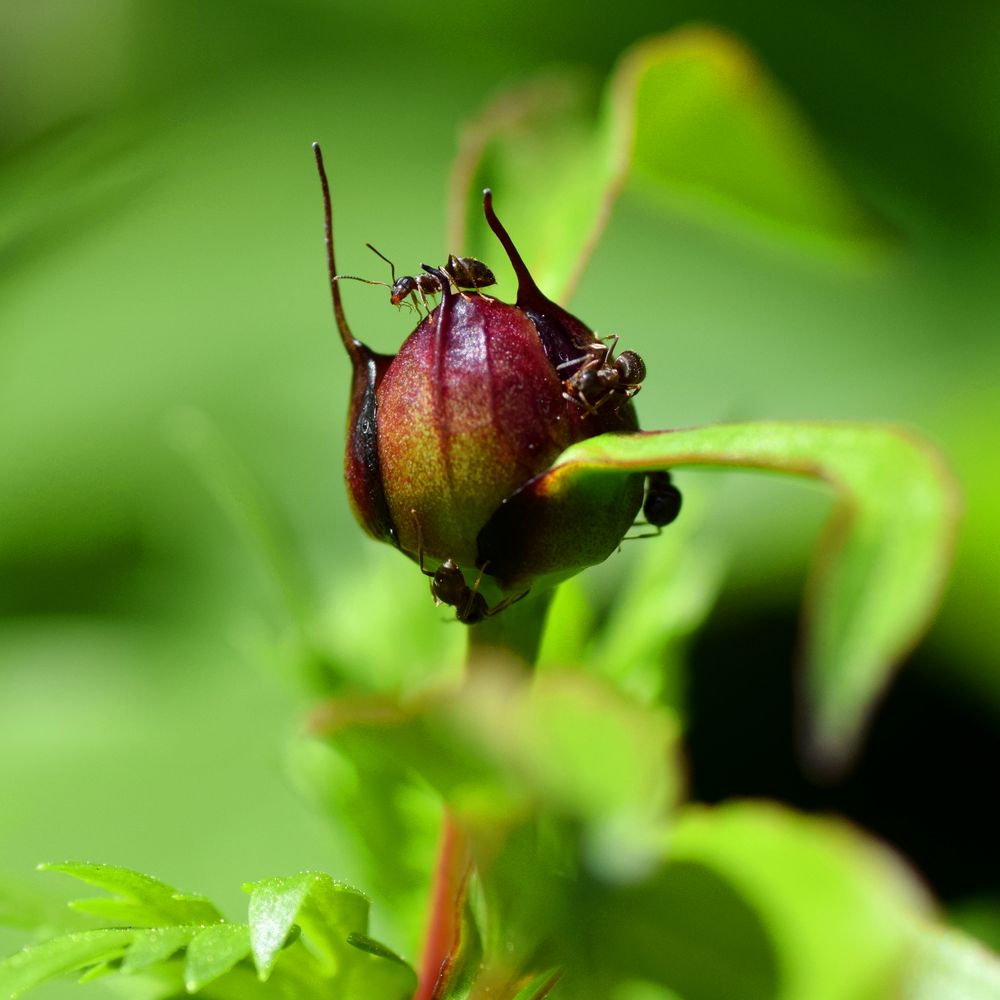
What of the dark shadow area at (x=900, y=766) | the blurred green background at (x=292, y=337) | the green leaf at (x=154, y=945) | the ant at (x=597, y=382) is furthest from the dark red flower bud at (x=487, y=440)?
the dark shadow area at (x=900, y=766)

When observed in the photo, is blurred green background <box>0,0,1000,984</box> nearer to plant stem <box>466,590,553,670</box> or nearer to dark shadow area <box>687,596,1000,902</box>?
dark shadow area <box>687,596,1000,902</box>

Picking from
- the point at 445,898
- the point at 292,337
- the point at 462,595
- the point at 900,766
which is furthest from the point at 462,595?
the point at 292,337

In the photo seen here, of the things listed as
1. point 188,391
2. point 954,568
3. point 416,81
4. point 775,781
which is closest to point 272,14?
point 416,81

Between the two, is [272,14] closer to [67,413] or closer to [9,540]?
[67,413]

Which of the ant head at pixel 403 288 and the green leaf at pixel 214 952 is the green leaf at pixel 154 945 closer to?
the green leaf at pixel 214 952

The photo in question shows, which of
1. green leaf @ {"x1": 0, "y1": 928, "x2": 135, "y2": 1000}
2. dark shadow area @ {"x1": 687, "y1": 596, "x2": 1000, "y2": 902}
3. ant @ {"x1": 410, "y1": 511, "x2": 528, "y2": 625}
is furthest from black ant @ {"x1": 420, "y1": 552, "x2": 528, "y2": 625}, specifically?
dark shadow area @ {"x1": 687, "y1": 596, "x2": 1000, "y2": 902}
